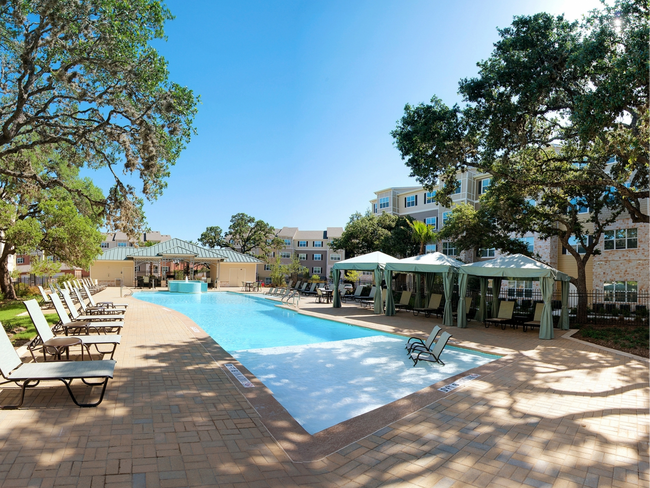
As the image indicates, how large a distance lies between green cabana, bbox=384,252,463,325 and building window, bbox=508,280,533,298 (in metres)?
17.8

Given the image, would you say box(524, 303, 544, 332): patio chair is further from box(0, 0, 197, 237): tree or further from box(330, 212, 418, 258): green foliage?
box(330, 212, 418, 258): green foliage

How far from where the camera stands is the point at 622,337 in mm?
12383

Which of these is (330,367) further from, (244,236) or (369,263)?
(244,236)

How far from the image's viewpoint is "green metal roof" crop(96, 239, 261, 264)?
36531 mm

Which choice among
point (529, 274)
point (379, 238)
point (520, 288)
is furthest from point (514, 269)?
point (379, 238)

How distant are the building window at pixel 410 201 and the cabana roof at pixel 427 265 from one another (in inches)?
1050

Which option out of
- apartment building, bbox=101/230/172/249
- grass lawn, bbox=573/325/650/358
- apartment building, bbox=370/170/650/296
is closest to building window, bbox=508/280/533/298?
apartment building, bbox=370/170/650/296

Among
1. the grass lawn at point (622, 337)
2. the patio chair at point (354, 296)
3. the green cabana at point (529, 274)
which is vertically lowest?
the grass lawn at point (622, 337)

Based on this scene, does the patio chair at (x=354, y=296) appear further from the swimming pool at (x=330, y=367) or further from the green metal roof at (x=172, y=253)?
the green metal roof at (x=172, y=253)

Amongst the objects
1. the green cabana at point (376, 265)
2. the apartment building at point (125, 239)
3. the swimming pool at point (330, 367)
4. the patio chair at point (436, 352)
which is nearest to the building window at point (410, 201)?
the green cabana at point (376, 265)

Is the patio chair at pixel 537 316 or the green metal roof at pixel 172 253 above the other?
the green metal roof at pixel 172 253

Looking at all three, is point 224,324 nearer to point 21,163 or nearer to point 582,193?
point 21,163

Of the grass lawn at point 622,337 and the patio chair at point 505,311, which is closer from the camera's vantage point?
the grass lawn at point 622,337

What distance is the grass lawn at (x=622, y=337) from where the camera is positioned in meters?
10.8
